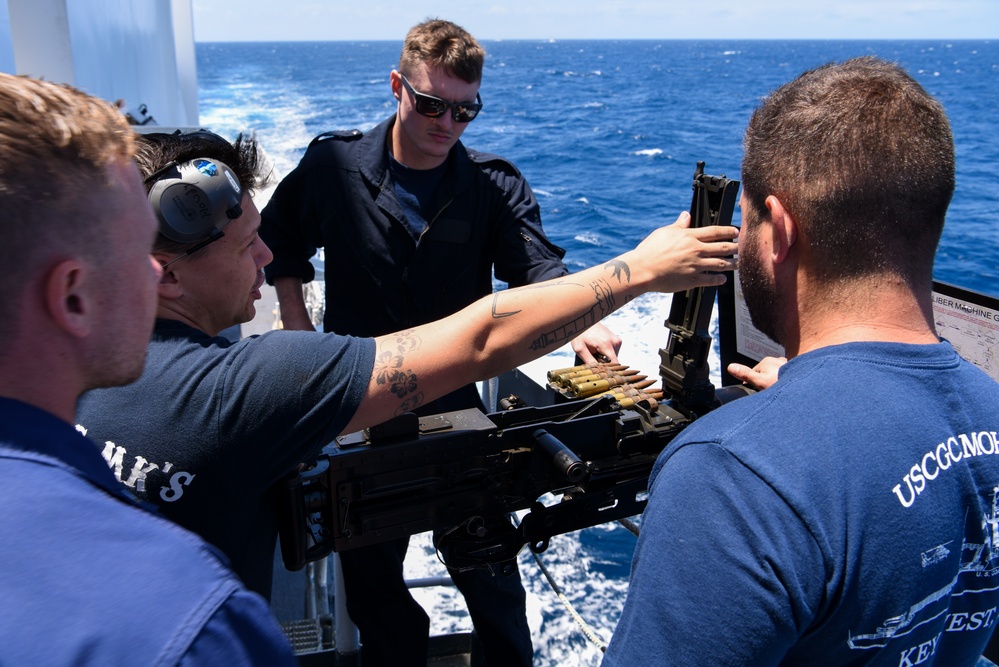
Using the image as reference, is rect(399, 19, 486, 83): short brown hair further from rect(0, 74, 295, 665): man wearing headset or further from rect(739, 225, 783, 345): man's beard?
rect(0, 74, 295, 665): man wearing headset

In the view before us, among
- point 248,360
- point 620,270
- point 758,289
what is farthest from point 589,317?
point 248,360

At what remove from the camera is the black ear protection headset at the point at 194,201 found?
5.40 ft

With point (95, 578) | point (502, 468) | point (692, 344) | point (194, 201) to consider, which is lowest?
point (502, 468)

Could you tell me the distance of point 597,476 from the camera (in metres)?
2.05

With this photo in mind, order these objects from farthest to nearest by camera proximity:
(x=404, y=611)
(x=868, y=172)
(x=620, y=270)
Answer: (x=404, y=611) < (x=620, y=270) < (x=868, y=172)

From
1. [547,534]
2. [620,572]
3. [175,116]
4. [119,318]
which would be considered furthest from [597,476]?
[175,116]

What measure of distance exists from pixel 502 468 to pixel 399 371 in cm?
40

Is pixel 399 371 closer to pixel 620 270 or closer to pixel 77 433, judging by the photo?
pixel 620 270

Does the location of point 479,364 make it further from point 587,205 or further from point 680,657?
point 587,205

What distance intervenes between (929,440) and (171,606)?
100 centimetres

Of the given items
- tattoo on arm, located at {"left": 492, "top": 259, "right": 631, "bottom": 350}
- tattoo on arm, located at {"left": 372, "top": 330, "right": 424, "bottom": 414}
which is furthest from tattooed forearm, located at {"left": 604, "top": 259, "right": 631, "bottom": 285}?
tattoo on arm, located at {"left": 372, "top": 330, "right": 424, "bottom": 414}

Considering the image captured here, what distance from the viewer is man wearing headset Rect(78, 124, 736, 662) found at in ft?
4.89

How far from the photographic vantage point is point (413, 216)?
3.14 meters

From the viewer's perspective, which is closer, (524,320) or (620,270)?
(524,320)
